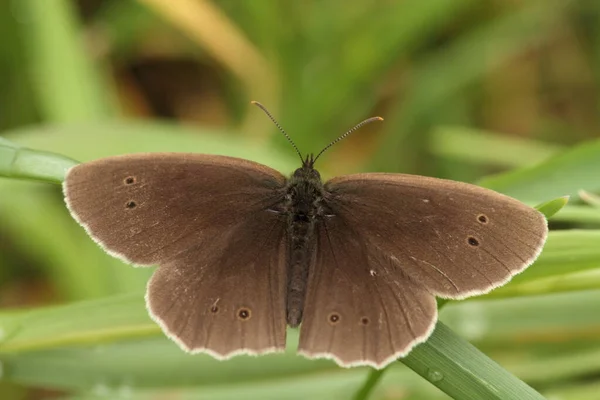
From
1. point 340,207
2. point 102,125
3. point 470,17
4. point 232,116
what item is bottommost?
point 340,207

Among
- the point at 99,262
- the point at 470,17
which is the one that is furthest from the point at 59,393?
the point at 470,17

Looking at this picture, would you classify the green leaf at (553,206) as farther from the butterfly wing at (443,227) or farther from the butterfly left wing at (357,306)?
the butterfly left wing at (357,306)

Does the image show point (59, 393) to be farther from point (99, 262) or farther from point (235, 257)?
point (235, 257)

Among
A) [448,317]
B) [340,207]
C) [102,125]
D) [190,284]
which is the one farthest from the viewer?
[102,125]

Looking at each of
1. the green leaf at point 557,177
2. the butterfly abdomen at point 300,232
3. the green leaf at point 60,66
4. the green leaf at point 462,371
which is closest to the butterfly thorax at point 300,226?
the butterfly abdomen at point 300,232

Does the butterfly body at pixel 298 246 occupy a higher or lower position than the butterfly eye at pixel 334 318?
higher

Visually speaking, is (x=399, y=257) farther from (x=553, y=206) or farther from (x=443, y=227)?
(x=553, y=206)

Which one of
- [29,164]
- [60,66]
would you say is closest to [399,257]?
[29,164]
